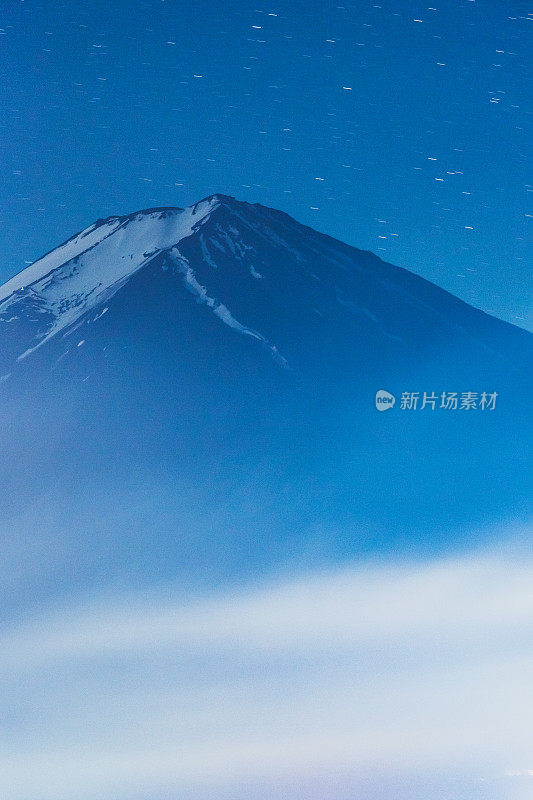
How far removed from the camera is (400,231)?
98.3 inches

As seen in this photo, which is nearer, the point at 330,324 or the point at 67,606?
the point at 67,606

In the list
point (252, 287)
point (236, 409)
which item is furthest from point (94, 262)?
point (236, 409)

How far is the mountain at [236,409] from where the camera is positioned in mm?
2342

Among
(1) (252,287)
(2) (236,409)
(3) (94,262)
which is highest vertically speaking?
(3) (94,262)

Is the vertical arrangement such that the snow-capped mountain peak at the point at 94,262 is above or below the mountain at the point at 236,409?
above

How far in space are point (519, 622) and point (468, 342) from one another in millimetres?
1013

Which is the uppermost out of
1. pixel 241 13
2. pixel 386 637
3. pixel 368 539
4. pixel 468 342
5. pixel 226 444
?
pixel 241 13

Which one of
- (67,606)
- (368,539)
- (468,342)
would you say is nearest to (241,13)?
(468,342)

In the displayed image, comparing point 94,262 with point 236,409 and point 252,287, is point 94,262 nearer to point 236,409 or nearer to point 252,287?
point 252,287

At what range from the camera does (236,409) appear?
248cm

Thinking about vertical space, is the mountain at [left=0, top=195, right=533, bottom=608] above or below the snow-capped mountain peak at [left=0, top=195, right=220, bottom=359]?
below

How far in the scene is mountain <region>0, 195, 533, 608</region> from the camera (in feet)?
7.68

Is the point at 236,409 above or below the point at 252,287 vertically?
below

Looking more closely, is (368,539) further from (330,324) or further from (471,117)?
(471,117)
